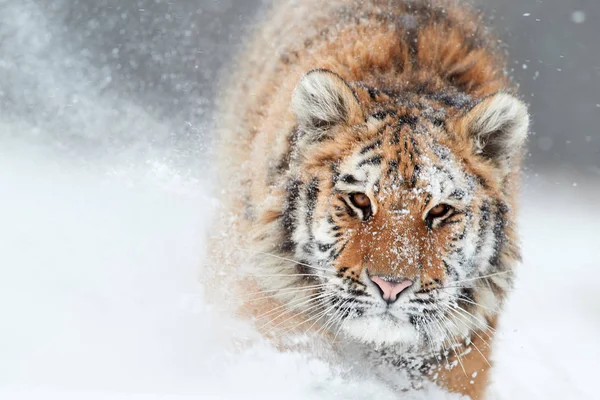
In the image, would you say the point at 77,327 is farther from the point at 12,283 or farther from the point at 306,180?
the point at 306,180

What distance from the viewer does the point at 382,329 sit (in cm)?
333

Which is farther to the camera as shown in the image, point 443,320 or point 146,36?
point 146,36

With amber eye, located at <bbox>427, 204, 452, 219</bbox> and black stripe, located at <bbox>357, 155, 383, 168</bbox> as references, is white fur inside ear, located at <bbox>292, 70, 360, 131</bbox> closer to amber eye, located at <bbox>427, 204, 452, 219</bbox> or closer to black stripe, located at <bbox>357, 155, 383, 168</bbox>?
black stripe, located at <bbox>357, 155, 383, 168</bbox>

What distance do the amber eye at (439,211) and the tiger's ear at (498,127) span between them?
41cm

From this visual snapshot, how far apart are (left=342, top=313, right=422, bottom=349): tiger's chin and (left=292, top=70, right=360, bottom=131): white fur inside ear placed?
103 centimetres

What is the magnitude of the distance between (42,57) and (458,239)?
7154 mm

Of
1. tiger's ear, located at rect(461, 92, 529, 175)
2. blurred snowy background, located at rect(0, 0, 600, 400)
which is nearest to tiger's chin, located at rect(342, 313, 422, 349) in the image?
blurred snowy background, located at rect(0, 0, 600, 400)

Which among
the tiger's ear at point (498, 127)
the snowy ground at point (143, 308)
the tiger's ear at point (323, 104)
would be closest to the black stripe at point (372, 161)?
the tiger's ear at point (323, 104)

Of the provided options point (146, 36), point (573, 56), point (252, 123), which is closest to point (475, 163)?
point (252, 123)

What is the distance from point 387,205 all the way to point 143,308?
6.99ft

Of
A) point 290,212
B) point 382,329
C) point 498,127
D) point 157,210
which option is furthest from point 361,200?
point 157,210

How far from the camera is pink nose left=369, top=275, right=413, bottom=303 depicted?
3.06m

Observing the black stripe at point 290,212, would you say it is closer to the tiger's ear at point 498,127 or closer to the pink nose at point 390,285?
the pink nose at point 390,285

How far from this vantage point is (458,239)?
329 cm
